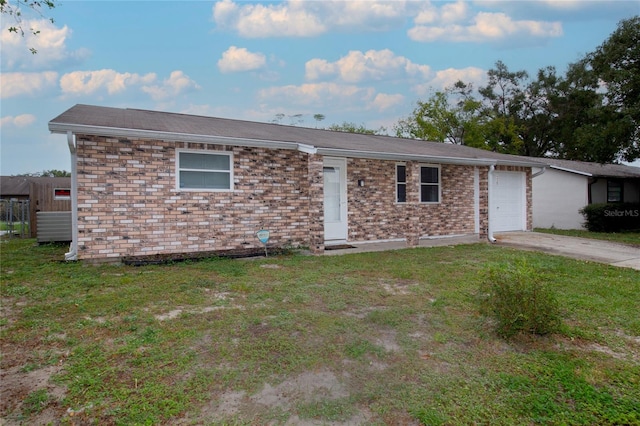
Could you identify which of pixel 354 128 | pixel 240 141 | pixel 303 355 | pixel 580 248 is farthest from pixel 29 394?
pixel 354 128

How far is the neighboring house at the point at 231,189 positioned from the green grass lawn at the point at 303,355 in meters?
1.86

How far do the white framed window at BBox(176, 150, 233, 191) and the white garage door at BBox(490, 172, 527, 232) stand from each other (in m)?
9.43

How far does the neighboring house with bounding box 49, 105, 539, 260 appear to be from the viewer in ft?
23.6

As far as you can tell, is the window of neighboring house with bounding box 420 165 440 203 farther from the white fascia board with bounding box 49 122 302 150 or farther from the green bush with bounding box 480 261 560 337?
the green bush with bounding box 480 261 560 337

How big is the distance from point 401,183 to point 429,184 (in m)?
1.35

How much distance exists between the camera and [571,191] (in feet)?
57.0

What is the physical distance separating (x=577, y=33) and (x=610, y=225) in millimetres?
8287

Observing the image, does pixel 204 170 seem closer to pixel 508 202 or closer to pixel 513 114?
pixel 508 202

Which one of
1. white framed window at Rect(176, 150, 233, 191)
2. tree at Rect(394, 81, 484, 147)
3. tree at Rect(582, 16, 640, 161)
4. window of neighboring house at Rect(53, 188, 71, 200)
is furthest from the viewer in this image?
tree at Rect(394, 81, 484, 147)

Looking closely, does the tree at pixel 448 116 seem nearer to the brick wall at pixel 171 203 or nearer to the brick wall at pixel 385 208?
the brick wall at pixel 385 208

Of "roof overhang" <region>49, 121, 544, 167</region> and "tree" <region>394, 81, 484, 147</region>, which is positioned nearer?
"roof overhang" <region>49, 121, 544, 167</region>

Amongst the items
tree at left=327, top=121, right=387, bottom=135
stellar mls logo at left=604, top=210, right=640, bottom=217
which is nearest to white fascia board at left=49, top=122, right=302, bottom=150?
stellar mls logo at left=604, top=210, right=640, bottom=217

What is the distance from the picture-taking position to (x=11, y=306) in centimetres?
471

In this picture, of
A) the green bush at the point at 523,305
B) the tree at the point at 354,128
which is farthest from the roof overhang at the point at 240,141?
the tree at the point at 354,128
